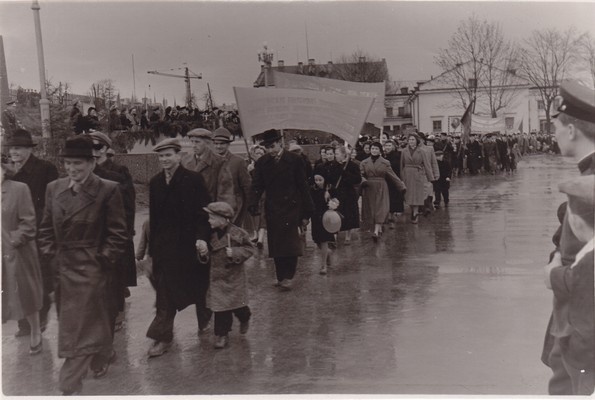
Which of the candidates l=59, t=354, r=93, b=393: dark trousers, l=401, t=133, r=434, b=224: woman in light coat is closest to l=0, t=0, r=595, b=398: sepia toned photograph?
l=59, t=354, r=93, b=393: dark trousers

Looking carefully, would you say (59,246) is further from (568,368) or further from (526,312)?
(526,312)

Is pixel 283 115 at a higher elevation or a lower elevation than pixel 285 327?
higher

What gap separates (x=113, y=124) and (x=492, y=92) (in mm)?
11749

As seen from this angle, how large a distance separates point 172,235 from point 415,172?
862 cm

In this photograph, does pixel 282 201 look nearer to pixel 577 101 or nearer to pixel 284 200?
pixel 284 200

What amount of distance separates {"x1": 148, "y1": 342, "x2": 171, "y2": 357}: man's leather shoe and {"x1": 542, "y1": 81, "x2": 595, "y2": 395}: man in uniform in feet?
10.1

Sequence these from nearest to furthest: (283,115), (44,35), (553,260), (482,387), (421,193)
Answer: (553,260) → (482,387) → (44,35) → (283,115) → (421,193)

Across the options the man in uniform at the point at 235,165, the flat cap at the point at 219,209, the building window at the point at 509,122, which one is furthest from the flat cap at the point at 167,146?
the building window at the point at 509,122

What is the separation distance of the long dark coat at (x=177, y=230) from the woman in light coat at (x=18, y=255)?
3.16 ft

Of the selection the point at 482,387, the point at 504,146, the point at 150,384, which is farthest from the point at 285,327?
the point at 504,146

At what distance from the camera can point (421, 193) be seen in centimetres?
1357

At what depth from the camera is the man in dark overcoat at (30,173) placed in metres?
6.03

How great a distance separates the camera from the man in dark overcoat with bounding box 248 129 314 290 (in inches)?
305

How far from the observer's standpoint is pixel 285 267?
795 centimetres
